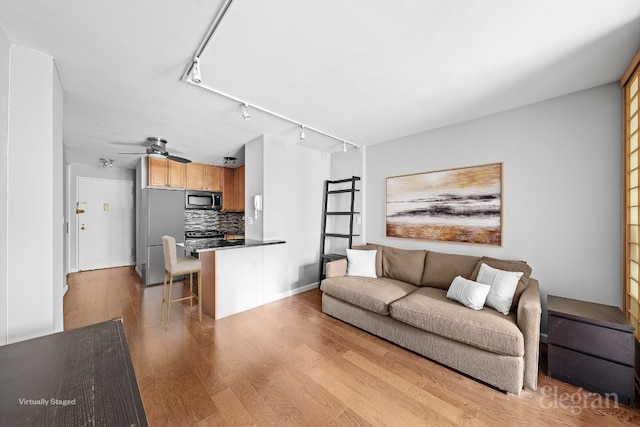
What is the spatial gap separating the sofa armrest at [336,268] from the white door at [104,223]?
513 cm

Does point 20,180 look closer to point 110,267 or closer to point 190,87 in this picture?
point 190,87

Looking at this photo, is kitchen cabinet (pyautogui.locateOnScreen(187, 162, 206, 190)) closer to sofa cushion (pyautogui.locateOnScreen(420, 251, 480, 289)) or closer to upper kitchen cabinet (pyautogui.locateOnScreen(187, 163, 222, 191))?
upper kitchen cabinet (pyautogui.locateOnScreen(187, 163, 222, 191))

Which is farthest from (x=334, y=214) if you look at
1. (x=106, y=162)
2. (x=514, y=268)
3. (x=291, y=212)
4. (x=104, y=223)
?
(x=104, y=223)

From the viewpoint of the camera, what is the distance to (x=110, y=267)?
541cm

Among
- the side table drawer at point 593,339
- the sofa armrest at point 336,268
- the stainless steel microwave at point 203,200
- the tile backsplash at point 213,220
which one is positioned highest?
the stainless steel microwave at point 203,200

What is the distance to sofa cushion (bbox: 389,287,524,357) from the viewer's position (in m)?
1.79

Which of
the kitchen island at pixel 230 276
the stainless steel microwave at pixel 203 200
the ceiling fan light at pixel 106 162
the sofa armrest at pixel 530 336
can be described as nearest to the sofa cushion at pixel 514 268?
the sofa armrest at pixel 530 336

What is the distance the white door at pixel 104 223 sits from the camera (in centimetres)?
511

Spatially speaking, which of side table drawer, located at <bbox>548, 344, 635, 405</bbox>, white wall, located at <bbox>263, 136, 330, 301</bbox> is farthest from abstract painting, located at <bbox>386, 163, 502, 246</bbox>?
white wall, located at <bbox>263, 136, 330, 301</bbox>

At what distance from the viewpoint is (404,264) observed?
316 cm

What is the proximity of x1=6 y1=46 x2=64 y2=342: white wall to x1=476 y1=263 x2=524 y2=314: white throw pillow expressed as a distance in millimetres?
3489

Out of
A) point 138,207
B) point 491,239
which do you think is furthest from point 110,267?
point 491,239

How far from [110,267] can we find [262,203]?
4.53m

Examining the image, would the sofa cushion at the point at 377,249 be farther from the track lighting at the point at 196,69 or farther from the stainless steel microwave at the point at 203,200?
the stainless steel microwave at the point at 203,200
